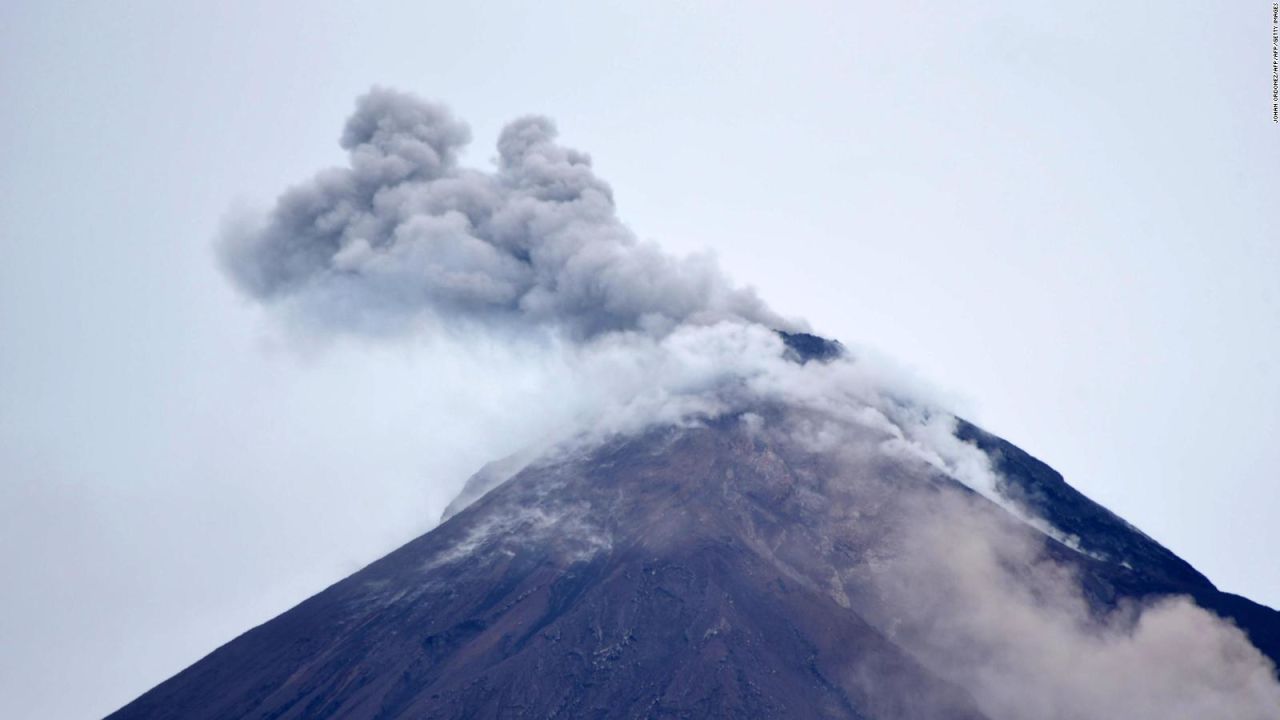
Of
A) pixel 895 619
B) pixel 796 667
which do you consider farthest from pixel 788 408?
pixel 796 667

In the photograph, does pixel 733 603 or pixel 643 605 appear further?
pixel 643 605

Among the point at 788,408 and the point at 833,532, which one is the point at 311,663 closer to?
the point at 833,532

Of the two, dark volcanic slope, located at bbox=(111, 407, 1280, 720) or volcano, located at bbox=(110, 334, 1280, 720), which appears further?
volcano, located at bbox=(110, 334, 1280, 720)

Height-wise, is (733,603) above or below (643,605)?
above

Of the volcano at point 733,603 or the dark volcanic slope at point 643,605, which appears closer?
the dark volcanic slope at point 643,605
